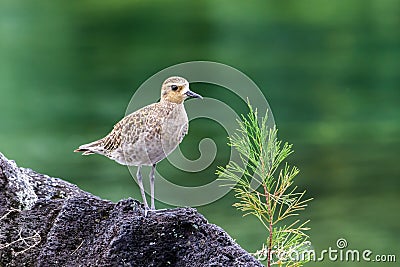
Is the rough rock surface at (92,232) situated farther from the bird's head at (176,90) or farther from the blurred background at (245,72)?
the blurred background at (245,72)

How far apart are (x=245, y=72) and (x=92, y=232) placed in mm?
13097

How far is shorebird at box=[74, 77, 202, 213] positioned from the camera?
302cm

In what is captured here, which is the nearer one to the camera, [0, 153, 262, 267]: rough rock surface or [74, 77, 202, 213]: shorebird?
[0, 153, 262, 267]: rough rock surface

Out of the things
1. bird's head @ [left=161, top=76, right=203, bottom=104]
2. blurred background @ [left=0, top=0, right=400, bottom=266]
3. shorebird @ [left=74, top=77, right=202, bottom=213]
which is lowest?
shorebird @ [left=74, top=77, right=202, bottom=213]

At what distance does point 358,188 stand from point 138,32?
1057 centimetres

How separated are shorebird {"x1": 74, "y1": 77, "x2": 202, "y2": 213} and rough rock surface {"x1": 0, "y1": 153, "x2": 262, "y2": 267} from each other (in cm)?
22

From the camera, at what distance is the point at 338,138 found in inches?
539

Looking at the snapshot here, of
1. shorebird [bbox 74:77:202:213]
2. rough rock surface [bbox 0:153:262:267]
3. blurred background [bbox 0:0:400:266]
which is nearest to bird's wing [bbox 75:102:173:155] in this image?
shorebird [bbox 74:77:202:213]

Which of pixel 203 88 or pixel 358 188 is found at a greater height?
pixel 203 88

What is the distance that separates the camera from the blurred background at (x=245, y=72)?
36.2 feet

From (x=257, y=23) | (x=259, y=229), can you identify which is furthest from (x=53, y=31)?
(x=259, y=229)

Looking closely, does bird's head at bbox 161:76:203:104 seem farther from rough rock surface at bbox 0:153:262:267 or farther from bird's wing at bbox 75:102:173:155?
rough rock surface at bbox 0:153:262:267

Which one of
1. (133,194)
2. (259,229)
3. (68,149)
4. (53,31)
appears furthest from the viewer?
(53,31)

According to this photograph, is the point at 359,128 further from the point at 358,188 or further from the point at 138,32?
the point at 138,32
